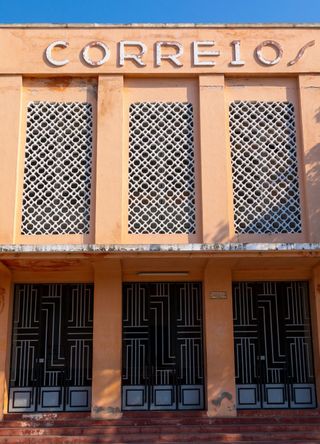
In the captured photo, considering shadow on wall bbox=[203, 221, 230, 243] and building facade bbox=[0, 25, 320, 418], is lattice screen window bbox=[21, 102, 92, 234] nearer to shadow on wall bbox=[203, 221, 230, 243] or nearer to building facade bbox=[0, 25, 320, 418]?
building facade bbox=[0, 25, 320, 418]

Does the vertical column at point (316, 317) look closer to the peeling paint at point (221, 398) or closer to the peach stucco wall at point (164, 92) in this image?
the peach stucco wall at point (164, 92)

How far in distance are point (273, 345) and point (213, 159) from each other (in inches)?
154

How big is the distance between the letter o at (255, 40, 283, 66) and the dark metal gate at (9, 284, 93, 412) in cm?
590

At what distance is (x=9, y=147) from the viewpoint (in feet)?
39.4

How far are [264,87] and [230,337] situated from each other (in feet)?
17.1

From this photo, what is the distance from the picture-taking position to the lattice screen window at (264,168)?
11836 millimetres

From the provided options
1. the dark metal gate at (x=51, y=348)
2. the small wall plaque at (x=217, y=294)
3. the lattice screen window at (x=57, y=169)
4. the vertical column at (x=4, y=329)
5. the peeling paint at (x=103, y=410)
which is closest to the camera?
the peeling paint at (x=103, y=410)

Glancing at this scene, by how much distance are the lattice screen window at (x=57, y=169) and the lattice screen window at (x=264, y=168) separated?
3033mm

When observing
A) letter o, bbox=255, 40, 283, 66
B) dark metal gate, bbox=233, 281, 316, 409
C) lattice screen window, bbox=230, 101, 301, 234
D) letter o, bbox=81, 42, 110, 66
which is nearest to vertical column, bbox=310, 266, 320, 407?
dark metal gate, bbox=233, 281, 316, 409

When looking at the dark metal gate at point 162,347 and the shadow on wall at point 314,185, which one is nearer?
the dark metal gate at point 162,347


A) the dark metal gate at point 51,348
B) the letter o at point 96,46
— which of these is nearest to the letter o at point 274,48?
the letter o at point 96,46

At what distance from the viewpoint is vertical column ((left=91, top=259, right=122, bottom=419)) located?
36.6ft

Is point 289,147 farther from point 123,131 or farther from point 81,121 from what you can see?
point 81,121

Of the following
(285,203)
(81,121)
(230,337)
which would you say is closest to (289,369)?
(230,337)
